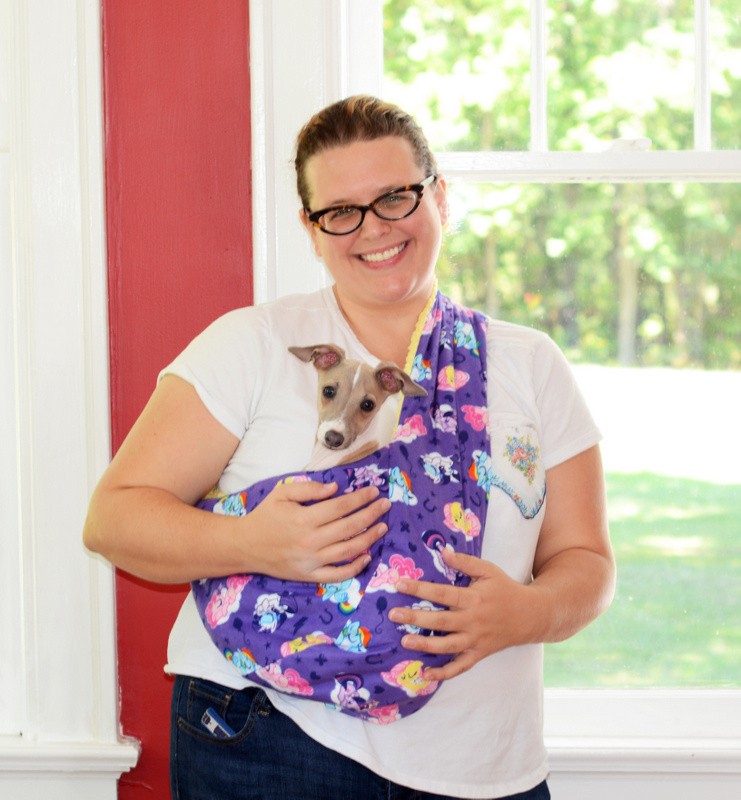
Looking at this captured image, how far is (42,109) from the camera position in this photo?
5.42 ft

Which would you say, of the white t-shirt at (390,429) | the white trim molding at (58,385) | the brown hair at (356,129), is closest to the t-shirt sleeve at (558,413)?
the white t-shirt at (390,429)

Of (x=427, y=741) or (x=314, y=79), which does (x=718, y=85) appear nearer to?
(x=314, y=79)

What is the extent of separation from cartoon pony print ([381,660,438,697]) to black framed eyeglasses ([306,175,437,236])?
554 millimetres

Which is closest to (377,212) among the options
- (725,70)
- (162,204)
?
(162,204)

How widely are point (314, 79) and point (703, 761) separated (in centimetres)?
139

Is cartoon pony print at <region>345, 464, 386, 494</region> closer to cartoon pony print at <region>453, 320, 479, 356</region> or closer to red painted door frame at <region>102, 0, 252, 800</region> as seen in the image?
cartoon pony print at <region>453, 320, 479, 356</region>

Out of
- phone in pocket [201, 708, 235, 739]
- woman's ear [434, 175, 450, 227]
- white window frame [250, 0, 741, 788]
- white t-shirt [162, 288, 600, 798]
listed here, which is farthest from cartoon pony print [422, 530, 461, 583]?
white window frame [250, 0, 741, 788]

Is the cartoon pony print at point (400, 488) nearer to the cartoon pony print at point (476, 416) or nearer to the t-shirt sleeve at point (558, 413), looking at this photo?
the cartoon pony print at point (476, 416)

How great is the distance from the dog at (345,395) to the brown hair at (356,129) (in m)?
0.23

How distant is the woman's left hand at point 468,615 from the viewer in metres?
1.12

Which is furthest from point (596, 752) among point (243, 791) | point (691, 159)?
point (691, 159)

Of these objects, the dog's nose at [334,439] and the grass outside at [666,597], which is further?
the grass outside at [666,597]

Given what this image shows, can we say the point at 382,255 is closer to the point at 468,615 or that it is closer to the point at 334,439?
the point at 334,439

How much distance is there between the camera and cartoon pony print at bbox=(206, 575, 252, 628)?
1.17 metres
